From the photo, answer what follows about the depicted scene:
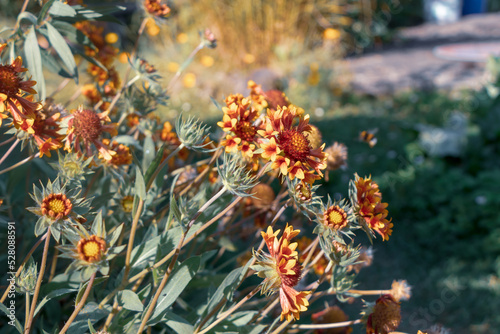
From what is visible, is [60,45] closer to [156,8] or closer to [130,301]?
[156,8]

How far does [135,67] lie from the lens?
1069mm

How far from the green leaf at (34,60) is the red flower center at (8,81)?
29 centimetres

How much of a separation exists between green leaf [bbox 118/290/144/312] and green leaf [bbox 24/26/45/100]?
505 millimetres

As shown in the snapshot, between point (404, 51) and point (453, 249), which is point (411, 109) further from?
point (404, 51)

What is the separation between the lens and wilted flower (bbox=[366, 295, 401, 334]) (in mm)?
872

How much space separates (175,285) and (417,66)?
227 inches

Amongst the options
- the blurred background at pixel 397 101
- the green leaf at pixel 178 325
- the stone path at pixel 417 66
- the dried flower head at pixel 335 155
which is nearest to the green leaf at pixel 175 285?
the green leaf at pixel 178 325

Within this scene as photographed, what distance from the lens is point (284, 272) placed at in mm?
727

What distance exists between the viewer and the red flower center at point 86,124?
2.80 feet

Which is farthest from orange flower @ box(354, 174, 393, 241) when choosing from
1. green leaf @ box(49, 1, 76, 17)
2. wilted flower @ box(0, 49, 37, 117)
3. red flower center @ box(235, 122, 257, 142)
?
green leaf @ box(49, 1, 76, 17)

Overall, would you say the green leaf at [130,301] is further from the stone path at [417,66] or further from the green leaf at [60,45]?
the stone path at [417,66]

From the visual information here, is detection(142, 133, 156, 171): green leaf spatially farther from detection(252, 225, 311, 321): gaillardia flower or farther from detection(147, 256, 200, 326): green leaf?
detection(252, 225, 311, 321): gaillardia flower

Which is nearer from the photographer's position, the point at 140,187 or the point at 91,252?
the point at 91,252

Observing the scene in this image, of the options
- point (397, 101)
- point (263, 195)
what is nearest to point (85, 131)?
point (263, 195)
